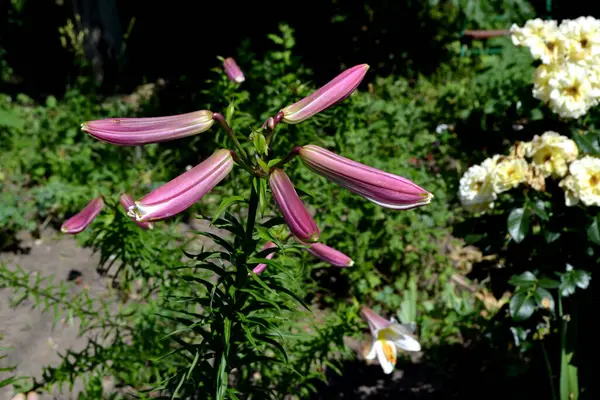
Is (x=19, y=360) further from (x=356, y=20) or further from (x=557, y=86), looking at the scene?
(x=356, y=20)

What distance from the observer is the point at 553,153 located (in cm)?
221

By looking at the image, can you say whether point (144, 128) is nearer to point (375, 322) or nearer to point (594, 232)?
point (375, 322)

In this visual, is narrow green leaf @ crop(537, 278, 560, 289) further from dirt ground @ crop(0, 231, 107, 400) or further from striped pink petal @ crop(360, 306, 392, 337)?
dirt ground @ crop(0, 231, 107, 400)

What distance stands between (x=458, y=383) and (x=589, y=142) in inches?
54.5

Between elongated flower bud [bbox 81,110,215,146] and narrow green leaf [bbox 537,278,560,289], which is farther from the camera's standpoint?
narrow green leaf [bbox 537,278,560,289]

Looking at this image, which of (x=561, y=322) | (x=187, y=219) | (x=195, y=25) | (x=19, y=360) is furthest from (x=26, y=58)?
(x=561, y=322)

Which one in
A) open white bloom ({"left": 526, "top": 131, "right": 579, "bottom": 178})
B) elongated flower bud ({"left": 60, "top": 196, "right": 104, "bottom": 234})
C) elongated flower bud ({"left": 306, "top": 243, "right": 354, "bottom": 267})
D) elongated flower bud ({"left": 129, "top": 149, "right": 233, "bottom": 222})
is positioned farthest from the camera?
open white bloom ({"left": 526, "top": 131, "right": 579, "bottom": 178})

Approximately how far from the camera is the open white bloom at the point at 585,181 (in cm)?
211

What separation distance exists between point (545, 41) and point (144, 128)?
1769 mm

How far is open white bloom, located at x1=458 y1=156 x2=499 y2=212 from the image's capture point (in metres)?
2.30

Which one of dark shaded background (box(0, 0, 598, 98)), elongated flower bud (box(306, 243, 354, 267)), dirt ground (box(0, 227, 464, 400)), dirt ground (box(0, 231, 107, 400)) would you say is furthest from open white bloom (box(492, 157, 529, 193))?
dark shaded background (box(0, 0, 598, 98))

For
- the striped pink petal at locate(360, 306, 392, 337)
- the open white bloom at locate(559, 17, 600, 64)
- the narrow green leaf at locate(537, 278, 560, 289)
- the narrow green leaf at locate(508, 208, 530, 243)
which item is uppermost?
the open white bloom at locate(559, 17, 600, 64)

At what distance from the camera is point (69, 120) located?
14.9 ft

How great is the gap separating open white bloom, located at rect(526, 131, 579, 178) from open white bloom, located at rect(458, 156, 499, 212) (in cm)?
15
